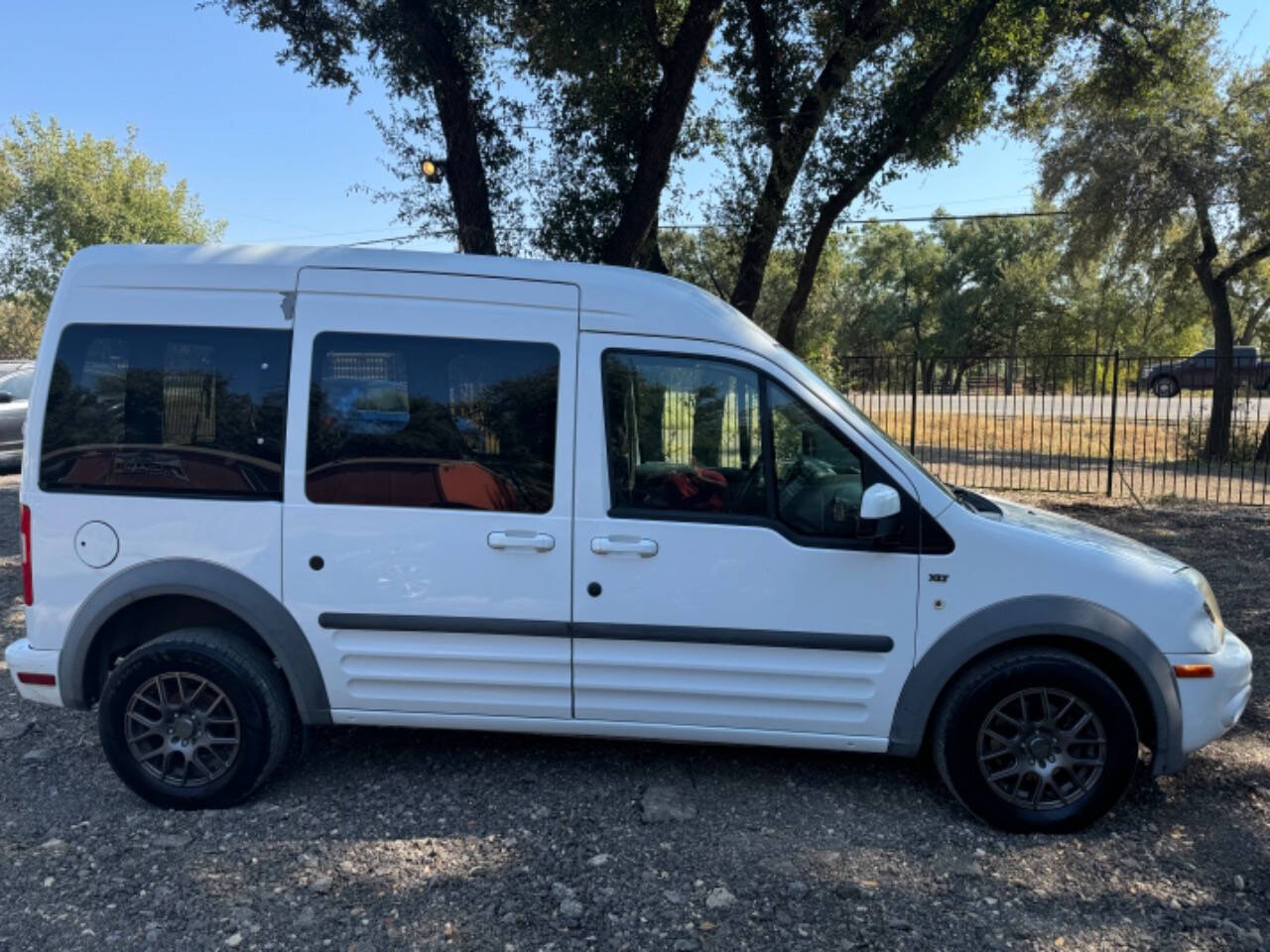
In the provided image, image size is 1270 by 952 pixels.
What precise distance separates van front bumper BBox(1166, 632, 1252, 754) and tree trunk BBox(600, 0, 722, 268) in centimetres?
612

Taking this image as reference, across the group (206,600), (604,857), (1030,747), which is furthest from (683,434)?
(206,600)

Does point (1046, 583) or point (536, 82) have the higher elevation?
point (536, 82)

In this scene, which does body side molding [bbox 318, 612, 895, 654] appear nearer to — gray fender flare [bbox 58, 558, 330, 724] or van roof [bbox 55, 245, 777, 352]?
gray fender flare [bbox 58, 558, 330, 724]

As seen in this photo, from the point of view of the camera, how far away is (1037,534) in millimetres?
3672

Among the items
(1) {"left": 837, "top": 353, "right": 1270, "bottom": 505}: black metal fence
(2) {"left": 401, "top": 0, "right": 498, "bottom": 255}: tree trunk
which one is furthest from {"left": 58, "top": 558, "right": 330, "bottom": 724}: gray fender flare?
(1) {"left": 837, "top": 353, "right": 1270, "bottom": 505}: black metal fence

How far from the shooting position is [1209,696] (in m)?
3.58

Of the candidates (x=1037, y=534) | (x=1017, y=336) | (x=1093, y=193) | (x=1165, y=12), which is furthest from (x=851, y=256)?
(x=1037, y=534)

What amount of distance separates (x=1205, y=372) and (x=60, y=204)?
35.0 m

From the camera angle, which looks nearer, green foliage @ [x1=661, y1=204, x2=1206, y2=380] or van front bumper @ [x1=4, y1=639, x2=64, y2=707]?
van front bumper @ [x1=4, y1=639, x2=64, y2=707]

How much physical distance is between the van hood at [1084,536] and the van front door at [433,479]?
1991 mm

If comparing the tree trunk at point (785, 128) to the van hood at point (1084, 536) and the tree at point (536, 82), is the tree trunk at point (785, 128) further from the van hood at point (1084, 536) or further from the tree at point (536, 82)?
the van hood at point (1084, 536)

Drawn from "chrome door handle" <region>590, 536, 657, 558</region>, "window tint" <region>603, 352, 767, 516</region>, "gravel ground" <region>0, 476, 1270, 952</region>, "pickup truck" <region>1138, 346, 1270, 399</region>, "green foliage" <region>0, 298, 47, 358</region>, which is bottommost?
"gravel ground" <region>0, 476, 1270, 952</region>

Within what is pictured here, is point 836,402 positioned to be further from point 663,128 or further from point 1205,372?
point 1205,372

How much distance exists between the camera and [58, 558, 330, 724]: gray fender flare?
12.3 feet
